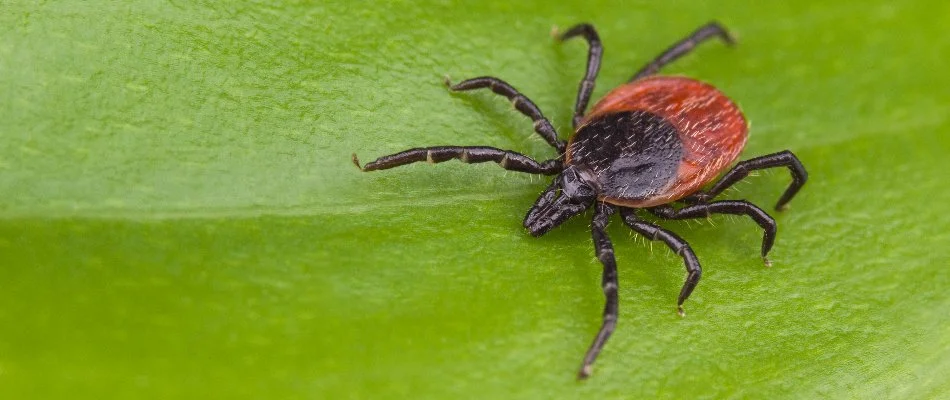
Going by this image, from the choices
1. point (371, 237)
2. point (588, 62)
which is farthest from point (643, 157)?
point (371, 237)

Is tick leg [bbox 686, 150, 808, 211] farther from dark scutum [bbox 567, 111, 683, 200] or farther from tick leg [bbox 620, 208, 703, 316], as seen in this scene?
tick leg [bbox 620, 208, 703, 316]

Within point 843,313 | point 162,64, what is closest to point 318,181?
point 162,64

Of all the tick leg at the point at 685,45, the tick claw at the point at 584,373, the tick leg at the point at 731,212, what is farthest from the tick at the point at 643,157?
the tick claw at the point at 584,373

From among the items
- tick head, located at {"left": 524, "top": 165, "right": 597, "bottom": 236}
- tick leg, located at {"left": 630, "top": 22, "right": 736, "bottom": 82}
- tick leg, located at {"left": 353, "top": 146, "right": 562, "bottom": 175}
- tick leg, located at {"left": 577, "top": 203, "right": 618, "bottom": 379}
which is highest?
tick leg, located at {"left": 630, "top": 22, "right": 736, "bottom": 82}

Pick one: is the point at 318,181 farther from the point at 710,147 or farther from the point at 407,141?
the point at 710,147

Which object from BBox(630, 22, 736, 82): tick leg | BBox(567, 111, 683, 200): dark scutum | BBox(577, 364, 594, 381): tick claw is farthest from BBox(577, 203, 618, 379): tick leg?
BBox(630, 22, 736, 82): tick leg
